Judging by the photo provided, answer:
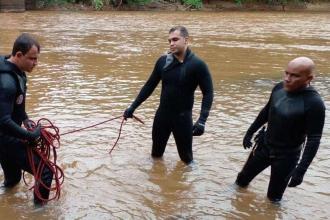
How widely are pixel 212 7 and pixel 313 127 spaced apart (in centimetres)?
3338

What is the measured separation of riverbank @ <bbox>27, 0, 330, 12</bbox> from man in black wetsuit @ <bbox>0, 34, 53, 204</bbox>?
1134 inches

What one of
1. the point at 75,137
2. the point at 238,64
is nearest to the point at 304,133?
the point at 75,137

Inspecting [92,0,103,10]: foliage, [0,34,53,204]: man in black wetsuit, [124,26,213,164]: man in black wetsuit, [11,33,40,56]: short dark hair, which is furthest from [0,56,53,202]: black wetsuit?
[92,0,103,10]: foliage

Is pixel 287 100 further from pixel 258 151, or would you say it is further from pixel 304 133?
pixel 258 151

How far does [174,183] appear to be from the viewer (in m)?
5.89

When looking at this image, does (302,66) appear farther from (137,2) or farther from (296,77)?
(137,2)

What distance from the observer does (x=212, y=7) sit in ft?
121

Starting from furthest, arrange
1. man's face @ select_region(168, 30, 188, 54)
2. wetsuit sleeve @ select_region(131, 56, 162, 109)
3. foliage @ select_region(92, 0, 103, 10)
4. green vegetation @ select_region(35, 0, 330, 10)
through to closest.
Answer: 1. foliage @ select_region(92, 0, 103, 10)
2. green vegetation @ select_region(35, 0, 330, 10)
3. wetsuit sleeve @ select_region(131, 56, 162, 109)
4. man's face @ select_region(168, 30, 188, 54)

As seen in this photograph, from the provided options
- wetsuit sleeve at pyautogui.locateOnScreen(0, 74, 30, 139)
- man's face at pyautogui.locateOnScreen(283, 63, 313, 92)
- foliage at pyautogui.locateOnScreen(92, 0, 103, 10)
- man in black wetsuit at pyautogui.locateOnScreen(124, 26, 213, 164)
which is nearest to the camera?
wetsuit sleeve at pyautogui.locateOnScreen(0, 74, 30, 139)

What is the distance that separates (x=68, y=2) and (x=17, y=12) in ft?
16.2

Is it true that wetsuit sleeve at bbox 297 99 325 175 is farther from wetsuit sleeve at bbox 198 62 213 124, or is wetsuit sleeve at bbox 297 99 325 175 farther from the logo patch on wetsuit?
the logo patch on wetsuit

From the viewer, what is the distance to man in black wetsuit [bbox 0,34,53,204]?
4.28 m

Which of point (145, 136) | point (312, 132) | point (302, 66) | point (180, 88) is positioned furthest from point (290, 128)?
point (145, 136)

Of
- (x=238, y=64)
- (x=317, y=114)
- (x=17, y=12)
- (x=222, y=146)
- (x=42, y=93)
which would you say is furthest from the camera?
(x=17, y=12)
